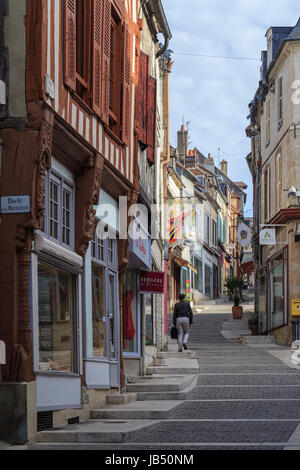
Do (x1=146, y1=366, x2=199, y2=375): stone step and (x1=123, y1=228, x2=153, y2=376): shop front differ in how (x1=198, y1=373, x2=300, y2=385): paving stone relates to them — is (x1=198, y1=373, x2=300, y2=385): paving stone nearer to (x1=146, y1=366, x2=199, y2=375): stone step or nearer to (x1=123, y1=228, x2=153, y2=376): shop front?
(x1=146, y1=366, x2=199, y2=375): stone step

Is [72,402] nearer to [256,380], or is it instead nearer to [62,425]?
[62,425]

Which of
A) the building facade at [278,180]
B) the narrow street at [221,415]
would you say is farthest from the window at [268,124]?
the narrow street at [221,415]

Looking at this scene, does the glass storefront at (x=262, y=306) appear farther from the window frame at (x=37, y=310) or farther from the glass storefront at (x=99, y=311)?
the window frame at (x=37, y=310)

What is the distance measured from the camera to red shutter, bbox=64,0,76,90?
1116 centimetres

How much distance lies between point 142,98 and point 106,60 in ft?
14.4

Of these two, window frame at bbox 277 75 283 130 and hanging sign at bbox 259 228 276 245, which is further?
window frame at bbox 277 75 283 130

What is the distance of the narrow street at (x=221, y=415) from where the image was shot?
9492mm

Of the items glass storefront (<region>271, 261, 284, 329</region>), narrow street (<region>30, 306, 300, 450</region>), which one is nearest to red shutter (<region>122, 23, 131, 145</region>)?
narrow street (<region>30, 306, 300, 450</region>)

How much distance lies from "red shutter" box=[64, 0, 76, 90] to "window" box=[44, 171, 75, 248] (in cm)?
116

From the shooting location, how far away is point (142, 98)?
1809 centimetres

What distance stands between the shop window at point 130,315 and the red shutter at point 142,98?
2.81m

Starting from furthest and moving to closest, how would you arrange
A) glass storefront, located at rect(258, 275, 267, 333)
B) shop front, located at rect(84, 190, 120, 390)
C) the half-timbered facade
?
glass storefront, located at rect(258, 275, 267, 333) → shop front, located at rect(84, 190, 120, 390) → the half-timbered facade

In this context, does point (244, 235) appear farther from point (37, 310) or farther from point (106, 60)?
point (37, 310)

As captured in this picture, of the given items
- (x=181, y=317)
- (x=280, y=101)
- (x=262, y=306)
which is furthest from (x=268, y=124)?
(x=181, y=317)
